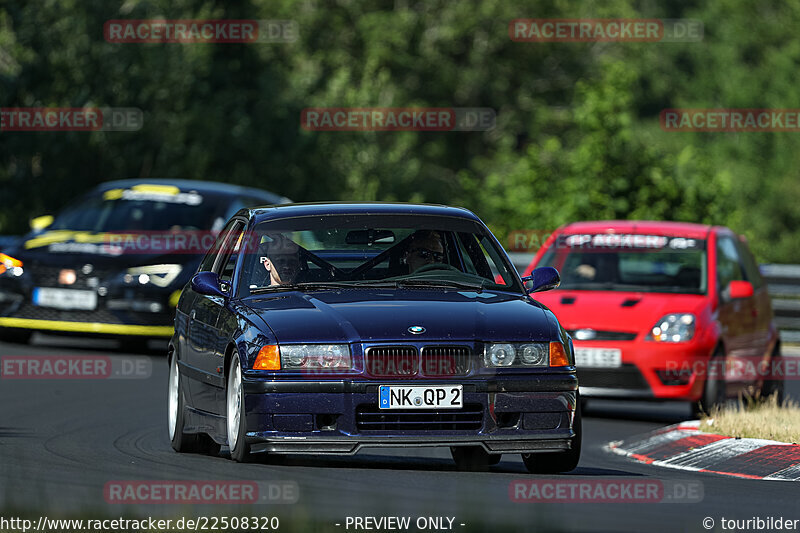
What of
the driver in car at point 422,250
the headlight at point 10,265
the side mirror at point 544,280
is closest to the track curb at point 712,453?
the side mirror at point 544,280

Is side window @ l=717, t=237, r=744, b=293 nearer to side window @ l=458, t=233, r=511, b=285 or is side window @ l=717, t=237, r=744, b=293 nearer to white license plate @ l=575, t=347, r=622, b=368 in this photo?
white license plate @ l=575, t=347, r=622, b=368

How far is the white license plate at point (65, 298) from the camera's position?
61.0 ft

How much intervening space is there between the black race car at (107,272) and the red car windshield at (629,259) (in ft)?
13.3

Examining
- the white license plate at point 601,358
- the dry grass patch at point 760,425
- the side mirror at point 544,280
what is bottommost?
the dry grass patch at point 760,425

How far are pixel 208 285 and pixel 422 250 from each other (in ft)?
4.04

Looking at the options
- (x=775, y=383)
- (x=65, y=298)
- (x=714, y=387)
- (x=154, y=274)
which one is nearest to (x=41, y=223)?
(x=65, y=298)

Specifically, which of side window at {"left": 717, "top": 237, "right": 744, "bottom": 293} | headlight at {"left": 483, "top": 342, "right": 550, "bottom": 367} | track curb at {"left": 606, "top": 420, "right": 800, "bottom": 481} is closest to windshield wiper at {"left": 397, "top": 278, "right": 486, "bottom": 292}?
headlight at {"left": 483, "top": 342, "right": 550, "bottom": 367}

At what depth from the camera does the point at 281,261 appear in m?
10.3

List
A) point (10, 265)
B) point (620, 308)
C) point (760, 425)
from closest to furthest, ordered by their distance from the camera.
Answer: point (760, 425), point (620, 308), point (10, 265)

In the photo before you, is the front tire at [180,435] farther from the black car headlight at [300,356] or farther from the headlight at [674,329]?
the headlight at [674,329]

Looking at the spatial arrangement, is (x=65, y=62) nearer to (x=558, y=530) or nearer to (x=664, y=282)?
(x=664, y=282)

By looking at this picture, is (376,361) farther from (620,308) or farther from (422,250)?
(620,308)

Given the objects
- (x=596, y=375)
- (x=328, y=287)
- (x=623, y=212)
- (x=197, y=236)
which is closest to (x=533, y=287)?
(x=328, y=287)

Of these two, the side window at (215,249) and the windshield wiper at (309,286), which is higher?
the side window at (215,249)
